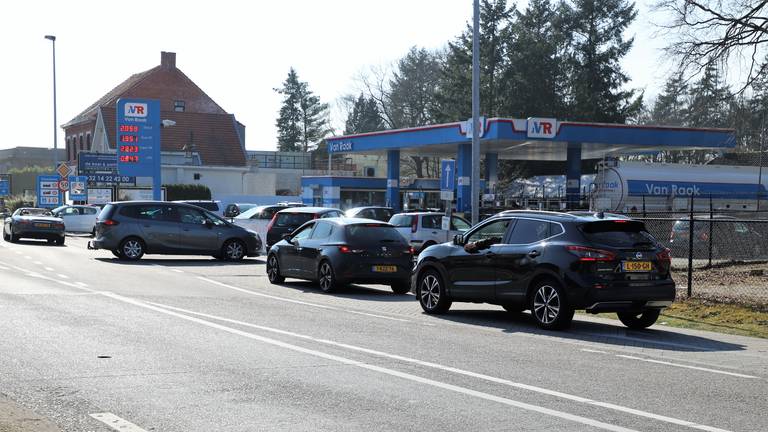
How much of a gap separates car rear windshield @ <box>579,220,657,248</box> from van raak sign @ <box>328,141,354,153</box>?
35.4 m

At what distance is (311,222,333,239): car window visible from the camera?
18438mm

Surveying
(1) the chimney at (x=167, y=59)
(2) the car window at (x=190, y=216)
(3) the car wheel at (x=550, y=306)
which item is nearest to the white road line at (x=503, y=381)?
(3) the car wheel at (x=550, y=306)

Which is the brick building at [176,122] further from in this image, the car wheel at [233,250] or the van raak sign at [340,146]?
the car wheel at [233,250]

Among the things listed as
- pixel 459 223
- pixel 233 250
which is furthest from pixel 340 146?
pixel 233 250

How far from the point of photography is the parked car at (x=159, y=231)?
25.6m

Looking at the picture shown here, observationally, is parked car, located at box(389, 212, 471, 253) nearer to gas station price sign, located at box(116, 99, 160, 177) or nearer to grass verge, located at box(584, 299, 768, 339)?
grass verge, located at box(584, 299, 768, 339)

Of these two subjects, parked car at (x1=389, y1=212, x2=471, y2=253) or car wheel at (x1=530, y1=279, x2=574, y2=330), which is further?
parked car at (x1=389, y1=212, x2=471, y2=253)

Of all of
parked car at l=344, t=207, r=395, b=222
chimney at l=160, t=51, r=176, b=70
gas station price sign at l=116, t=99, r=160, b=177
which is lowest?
parked car at l=344, t=207, r=395, b=222

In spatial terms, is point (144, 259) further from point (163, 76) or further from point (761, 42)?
point (163, 76)

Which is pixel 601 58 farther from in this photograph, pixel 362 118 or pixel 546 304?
pixel 546 304

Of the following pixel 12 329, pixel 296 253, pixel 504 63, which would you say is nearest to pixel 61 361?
pixel 12 329

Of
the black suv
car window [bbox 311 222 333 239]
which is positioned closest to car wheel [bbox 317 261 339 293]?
car window [bbox 311 222 333 239]

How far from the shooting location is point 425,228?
28.5 metres

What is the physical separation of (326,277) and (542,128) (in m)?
21.3
